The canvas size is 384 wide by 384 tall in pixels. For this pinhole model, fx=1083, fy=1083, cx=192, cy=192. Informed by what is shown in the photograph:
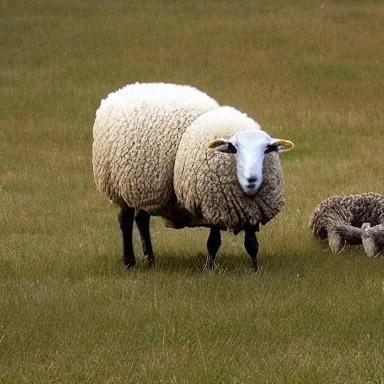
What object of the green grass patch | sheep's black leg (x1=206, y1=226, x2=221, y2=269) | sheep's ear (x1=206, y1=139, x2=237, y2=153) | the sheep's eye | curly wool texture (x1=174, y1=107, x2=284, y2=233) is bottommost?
the green grass patch

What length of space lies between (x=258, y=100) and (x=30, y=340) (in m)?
13.0

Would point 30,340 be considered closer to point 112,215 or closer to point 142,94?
point 142,94

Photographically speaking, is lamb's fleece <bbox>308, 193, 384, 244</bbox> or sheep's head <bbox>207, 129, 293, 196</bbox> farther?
lamb's fleece <bbox>308, 193, 384, 244</bbox>

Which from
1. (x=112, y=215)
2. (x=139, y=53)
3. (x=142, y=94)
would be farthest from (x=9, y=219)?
(x=139, y=53)

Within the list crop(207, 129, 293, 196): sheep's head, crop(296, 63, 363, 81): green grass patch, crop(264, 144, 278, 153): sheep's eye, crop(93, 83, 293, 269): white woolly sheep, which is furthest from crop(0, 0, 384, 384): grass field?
crop(264, 144, 278, 153): sheep's eye

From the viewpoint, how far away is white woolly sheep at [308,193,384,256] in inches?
392

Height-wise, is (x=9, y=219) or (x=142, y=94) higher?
(x=142, y=94)

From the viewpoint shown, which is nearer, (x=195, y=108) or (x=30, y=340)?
(x=30, y=340)

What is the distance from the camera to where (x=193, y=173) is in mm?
8828

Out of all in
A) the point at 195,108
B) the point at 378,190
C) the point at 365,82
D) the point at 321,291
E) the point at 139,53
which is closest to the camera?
the point at 321,291

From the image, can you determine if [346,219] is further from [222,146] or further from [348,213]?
[222,146]

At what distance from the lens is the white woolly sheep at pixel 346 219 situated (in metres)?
9.95

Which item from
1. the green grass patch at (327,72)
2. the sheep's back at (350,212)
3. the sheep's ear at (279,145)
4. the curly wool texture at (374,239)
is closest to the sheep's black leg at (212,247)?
the sheep's ear at (279,145)

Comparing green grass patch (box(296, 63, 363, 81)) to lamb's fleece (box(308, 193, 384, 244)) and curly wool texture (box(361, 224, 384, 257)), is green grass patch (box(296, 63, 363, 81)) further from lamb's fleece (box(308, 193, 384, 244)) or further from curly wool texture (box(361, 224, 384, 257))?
curly wool texture (box(361, 224, 384, 257))
